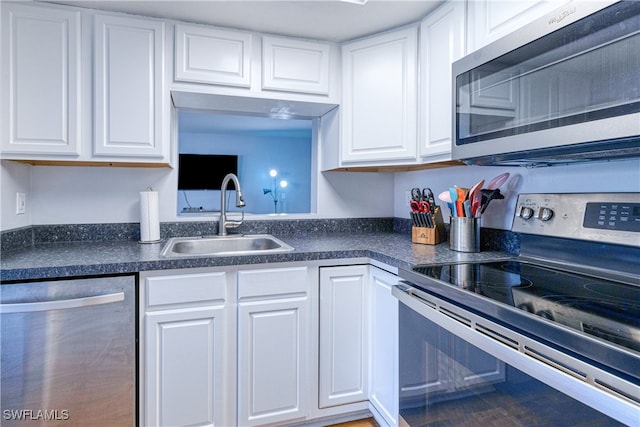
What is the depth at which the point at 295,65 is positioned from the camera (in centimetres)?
188

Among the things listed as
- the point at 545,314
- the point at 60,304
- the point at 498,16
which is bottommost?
the point at 60,304

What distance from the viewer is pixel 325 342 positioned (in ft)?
5.32

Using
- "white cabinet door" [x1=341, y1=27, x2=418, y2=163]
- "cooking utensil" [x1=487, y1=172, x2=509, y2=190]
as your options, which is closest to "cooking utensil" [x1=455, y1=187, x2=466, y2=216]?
"cooking utensil" [x1=487, y1=172, x2=509, y2=190]

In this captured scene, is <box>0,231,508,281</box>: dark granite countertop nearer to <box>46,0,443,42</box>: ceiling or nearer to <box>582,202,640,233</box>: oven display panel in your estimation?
<box>582,202,640,233</box>: oven display panel

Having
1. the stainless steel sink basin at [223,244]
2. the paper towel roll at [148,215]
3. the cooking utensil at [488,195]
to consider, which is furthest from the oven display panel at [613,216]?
the paper towel roll at [148,215]

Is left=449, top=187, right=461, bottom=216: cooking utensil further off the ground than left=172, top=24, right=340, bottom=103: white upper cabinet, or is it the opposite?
left=172, top=24, right=340, bottom=103: white upper cabinet

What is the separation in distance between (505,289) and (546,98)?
568 mm

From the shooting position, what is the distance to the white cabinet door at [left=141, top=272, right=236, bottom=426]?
54.1 inches

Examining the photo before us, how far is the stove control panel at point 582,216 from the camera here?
1.08m

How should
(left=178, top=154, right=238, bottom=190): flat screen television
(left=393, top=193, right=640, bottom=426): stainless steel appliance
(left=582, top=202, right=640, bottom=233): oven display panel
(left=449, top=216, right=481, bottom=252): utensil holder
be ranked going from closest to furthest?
(left=393, top=193, right=640, bottom=426): stainless steel appliance
(left=582, top=202, right=640, bottom=233): oven display panel
(left=449, top=216, right=481, bottom=252): utensil holder
(left=178, top=154, right=238, bottom=190): flat screen television

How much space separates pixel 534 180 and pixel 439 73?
63cm

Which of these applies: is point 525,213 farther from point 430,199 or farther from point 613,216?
point 430,199

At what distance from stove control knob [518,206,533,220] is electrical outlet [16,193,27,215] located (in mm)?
2268

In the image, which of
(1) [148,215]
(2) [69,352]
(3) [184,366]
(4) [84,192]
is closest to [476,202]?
(3) [184,366]
